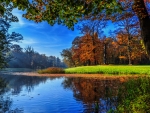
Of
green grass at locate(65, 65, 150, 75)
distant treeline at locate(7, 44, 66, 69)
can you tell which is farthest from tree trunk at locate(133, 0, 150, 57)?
distant treeline at locate(7, 44, 66, 69)

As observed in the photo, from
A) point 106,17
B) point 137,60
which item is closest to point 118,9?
point 106,17

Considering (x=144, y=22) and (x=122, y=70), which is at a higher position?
(x=144, y=22)

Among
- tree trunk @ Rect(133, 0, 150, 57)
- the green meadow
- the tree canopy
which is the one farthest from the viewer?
the green meadow

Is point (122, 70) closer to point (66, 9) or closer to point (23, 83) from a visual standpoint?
point (23, 83)

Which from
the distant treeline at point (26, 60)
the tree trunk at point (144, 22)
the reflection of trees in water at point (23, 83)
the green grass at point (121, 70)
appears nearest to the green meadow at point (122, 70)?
the green grass at point (121, 70)

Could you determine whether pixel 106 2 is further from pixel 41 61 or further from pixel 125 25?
pixel 41 61

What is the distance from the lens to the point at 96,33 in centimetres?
4950

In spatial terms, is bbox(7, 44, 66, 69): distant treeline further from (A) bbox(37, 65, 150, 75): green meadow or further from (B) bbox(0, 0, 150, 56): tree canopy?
(B) bbox(0, 0, 150, 56): tree canopy

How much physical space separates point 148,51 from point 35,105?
601 centimetres

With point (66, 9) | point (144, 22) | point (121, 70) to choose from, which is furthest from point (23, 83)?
point (66, 9)

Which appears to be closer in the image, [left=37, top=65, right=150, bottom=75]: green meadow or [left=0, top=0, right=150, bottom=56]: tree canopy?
[left=0, top=0, right=150, bottom=56]: tree canopy

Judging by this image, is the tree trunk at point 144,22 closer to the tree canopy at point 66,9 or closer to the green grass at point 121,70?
the tree canopy at point 66,9

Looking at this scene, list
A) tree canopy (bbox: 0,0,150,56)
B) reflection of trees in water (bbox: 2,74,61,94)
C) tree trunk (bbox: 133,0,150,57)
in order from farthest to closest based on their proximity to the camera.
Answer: reflection of trees in water (bbox: 2,74,61,94), tree trunk (bbox: 133,0,150,57), tree canopy (bbox: 0,0,150,56)

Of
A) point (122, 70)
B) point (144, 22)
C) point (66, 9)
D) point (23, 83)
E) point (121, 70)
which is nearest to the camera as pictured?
point (66, 9)
